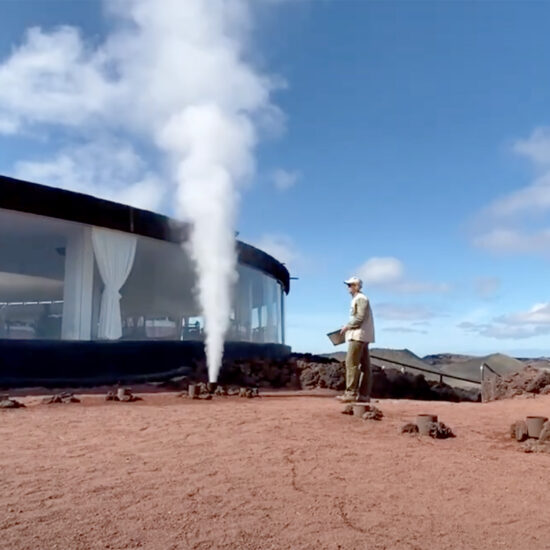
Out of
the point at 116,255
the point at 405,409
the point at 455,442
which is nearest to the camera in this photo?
the point at 455,442

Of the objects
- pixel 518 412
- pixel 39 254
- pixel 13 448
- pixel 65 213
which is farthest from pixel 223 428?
pixel 39 254

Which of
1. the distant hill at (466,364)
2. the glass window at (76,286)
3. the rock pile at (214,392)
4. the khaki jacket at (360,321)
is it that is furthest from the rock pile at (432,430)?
the distant hill at (466,364)

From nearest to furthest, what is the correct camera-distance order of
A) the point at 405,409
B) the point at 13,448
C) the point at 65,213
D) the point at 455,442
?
the point at 13,448
the point at 455,442
the point at 405,409
the point at 65,213

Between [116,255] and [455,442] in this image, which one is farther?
[116,255]

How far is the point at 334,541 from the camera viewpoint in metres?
3.11

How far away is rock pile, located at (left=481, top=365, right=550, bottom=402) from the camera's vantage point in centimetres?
1198

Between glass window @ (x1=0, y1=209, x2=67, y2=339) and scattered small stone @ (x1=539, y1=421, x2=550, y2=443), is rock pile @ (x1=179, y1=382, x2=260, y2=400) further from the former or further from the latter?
scattered small stone @ (x1=539, y1=421, x2=550, y2=443)

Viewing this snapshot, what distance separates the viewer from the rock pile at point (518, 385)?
11984 mm

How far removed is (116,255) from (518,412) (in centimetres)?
867

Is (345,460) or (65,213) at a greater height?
(65,213)

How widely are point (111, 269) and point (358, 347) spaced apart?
6.86 m

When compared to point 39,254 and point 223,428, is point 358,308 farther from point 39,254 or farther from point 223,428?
point 39,254

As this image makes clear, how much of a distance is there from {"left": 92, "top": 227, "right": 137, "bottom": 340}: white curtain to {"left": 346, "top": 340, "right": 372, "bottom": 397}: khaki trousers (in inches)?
247

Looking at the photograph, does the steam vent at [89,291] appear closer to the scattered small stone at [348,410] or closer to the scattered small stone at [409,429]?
the scattered small stone at [348,410]
